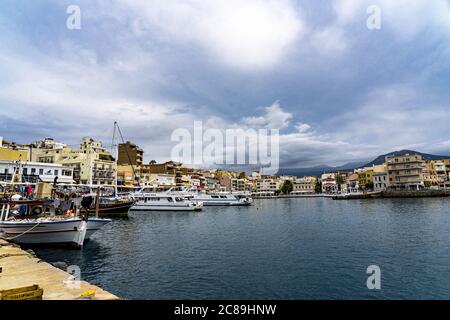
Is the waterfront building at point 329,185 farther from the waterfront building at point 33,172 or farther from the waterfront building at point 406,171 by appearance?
the waterfront building at point 33,172

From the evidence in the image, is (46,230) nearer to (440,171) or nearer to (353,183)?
(440,171)

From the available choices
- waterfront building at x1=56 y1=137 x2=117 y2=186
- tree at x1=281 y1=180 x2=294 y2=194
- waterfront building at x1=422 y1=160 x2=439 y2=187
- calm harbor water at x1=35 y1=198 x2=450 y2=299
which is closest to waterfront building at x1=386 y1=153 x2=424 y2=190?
waterfront building at x1=422 y1=160 x2=439 y2=187

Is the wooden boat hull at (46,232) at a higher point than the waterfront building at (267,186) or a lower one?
lower

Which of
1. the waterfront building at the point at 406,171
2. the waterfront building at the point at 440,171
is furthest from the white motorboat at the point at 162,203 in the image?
the waterfront building at the point at 440,171

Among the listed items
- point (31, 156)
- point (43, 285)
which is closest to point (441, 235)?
point (43, 285)

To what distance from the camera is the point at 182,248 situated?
73.4ft

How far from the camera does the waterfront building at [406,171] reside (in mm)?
107938

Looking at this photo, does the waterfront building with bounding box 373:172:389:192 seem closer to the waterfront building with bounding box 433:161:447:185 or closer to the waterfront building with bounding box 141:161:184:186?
the waterfront building with bounding box 433:161:447:185

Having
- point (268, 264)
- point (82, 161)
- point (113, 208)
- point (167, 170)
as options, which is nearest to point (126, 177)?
point (82, 161)

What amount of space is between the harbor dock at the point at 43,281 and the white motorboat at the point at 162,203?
4897 cm

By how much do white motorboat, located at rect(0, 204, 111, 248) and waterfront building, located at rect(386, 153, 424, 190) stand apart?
390 ft

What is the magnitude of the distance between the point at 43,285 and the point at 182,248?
543 inches

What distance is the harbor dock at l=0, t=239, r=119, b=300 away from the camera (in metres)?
8.04
